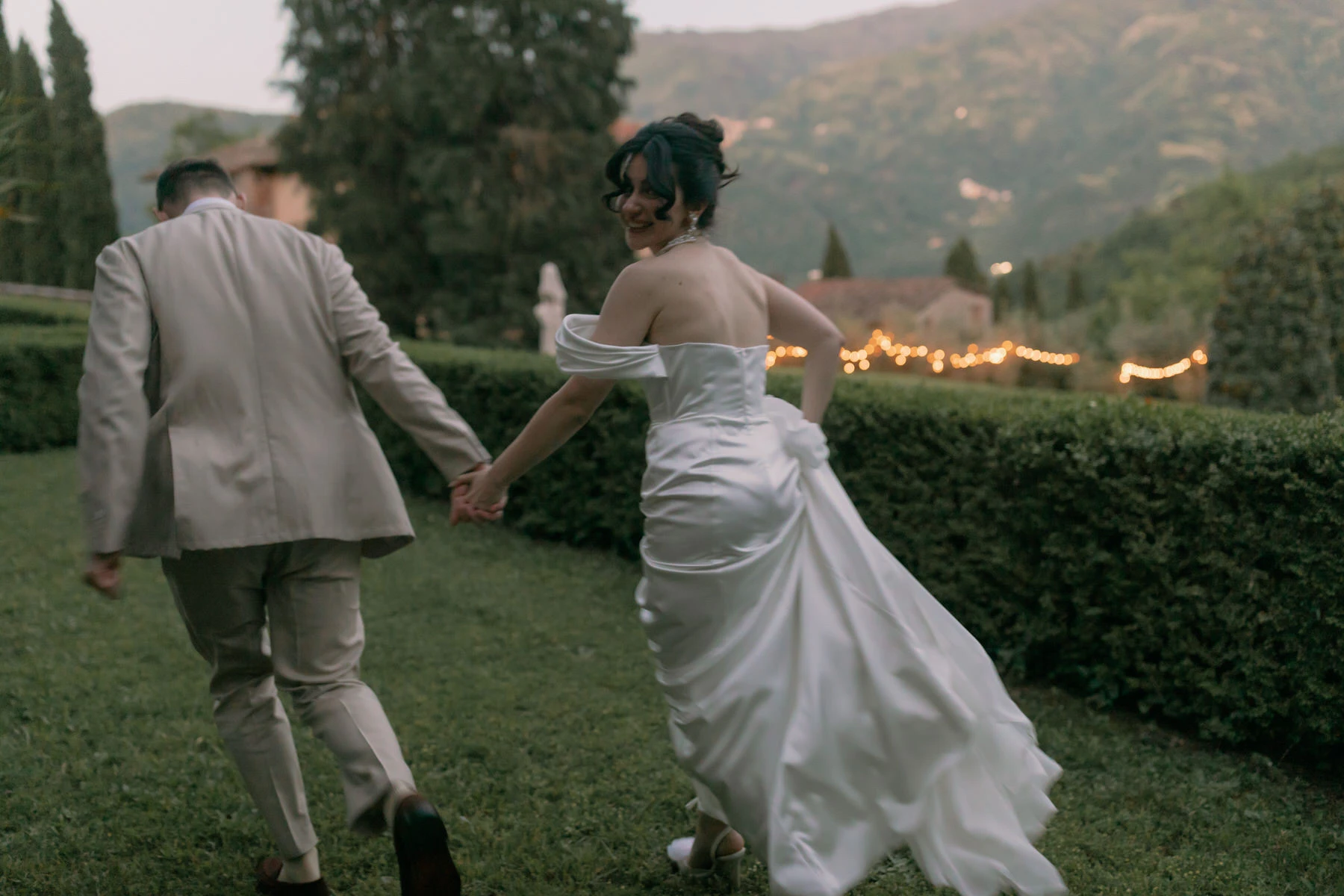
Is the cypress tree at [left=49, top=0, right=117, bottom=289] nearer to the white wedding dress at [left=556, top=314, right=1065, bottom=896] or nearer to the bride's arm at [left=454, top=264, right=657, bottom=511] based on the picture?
the bride's arm at [left=454, top=264, right=657, bottom=511]

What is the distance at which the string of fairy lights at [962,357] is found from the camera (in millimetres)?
22266

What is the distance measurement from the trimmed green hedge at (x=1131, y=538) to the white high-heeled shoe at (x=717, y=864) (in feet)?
7.56

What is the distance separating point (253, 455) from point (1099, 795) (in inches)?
128

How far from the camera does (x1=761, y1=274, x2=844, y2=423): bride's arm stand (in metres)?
3.10

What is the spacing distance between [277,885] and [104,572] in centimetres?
112

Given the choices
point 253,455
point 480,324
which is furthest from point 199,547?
point 480,324

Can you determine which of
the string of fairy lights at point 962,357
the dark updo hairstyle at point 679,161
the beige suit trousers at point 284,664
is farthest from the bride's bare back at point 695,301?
the string of fairy lights at point 962,357

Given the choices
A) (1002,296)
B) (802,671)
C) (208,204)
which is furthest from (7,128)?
(1002,296)

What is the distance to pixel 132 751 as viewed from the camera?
4.12m

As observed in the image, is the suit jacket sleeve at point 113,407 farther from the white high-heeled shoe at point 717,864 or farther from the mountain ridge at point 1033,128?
the mountain ridge at point 1033,128

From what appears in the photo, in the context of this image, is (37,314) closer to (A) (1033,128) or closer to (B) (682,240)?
(B) (682,240)

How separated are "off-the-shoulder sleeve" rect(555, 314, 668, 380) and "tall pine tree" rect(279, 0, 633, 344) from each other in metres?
23.7

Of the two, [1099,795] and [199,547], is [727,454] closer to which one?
[199,547]

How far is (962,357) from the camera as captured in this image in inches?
1053
